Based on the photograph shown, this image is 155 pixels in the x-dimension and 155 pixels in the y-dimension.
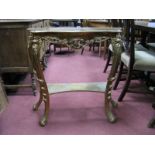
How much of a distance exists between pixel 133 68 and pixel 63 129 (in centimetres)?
87

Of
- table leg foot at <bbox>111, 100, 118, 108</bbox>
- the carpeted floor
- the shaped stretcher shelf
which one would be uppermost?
the shaped stretcher shelf

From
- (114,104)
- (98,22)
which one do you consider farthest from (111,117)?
(98,22)

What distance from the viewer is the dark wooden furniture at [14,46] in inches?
82.4

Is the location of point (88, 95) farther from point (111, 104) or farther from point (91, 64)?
point (91, 64)

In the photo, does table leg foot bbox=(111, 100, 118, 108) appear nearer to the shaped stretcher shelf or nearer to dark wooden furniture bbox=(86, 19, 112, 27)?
the shaped stretcher shelf

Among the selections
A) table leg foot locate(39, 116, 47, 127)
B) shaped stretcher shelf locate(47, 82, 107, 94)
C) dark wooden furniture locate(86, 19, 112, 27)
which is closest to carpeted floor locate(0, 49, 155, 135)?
table leg foot locate(39, 116, 47, 127)

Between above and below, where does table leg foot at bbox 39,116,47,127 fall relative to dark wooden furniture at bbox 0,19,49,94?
below

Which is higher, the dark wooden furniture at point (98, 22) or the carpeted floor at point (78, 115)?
the dark wooden furniture at point (98, 22)

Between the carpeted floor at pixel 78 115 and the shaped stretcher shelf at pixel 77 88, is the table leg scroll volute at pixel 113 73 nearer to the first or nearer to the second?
the carpeted floor at pixel 78 115

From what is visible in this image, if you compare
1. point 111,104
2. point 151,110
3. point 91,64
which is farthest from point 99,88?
point 91,64

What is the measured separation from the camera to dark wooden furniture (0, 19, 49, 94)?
2.09m

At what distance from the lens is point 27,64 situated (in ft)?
7.32

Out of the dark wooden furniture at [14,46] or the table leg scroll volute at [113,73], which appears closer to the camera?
the table leg scroll volute at [113,73]

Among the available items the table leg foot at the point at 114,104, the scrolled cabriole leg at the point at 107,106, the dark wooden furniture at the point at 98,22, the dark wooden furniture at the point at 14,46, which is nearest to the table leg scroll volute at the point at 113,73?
the scrolled cabriole leg at the point at 107,106
